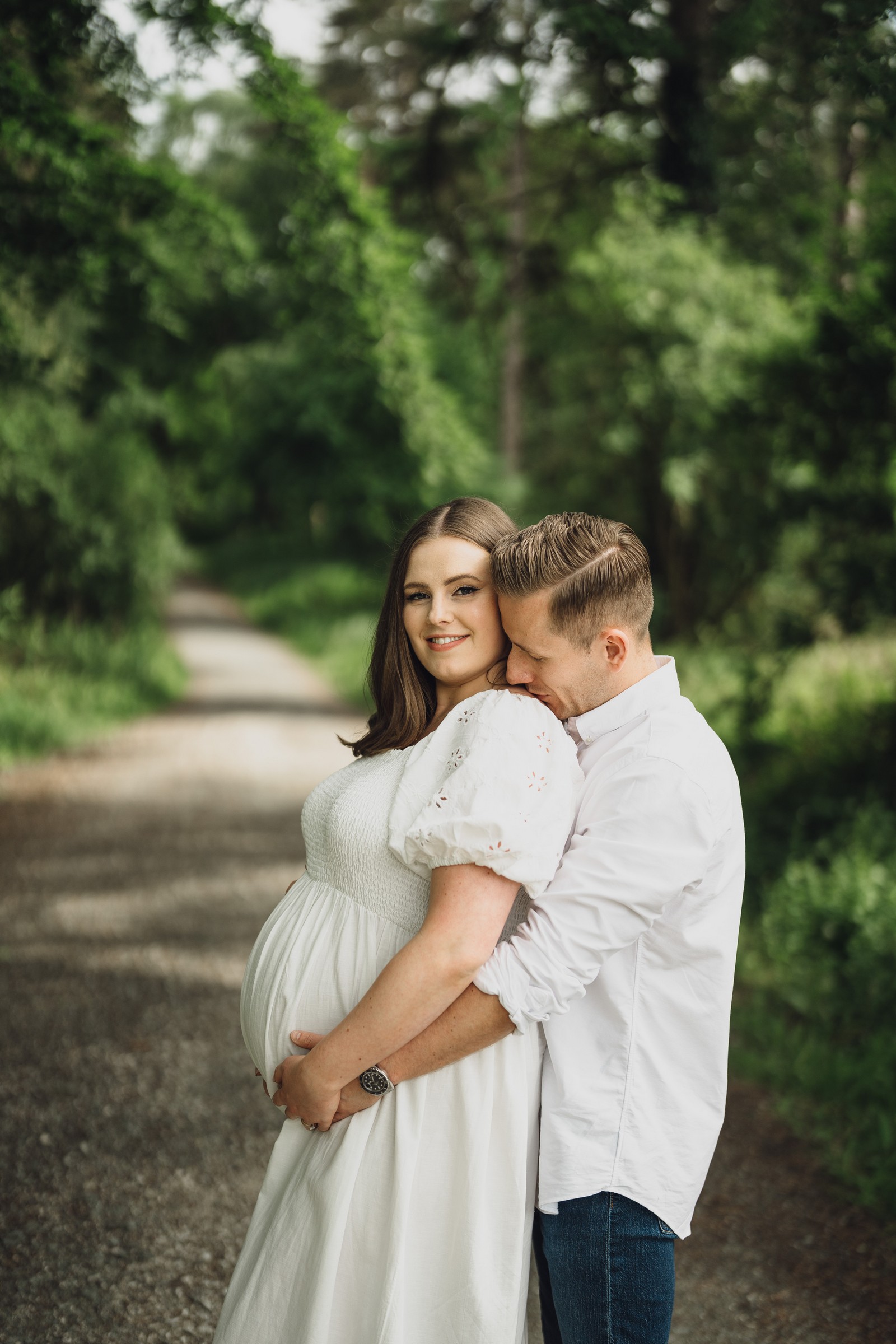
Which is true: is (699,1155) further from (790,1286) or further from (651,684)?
(790,1286)

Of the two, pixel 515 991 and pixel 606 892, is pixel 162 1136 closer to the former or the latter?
pixel 515 991

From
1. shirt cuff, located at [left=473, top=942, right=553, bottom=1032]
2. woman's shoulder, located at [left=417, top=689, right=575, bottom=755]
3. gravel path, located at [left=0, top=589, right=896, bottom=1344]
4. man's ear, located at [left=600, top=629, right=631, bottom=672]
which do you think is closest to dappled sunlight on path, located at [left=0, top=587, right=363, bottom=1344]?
gravel path, located at [left=0, top=589, right=896, bottom=1344]

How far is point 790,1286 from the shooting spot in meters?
3.20

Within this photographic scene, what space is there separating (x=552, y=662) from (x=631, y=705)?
0.16 metres

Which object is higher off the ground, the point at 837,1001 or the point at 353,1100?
the point at 353,1100

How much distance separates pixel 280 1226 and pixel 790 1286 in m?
2.06

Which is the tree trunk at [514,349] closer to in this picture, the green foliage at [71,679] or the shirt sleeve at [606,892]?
the green foliage at [71,679]

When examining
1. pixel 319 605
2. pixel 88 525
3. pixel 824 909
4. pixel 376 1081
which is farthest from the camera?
pixel 319 605

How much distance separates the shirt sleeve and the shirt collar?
15cm

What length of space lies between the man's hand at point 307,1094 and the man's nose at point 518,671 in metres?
0.74

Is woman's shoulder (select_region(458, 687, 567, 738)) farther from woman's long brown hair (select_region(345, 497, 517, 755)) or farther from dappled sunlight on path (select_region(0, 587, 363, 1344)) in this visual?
dappled sunlight on path (select_region(0, 587, 363, 1344))

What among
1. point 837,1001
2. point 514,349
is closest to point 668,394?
point 514,349

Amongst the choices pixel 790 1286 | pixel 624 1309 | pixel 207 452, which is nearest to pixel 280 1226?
Result: pixel 624 1309

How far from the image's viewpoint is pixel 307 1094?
1789 mm
